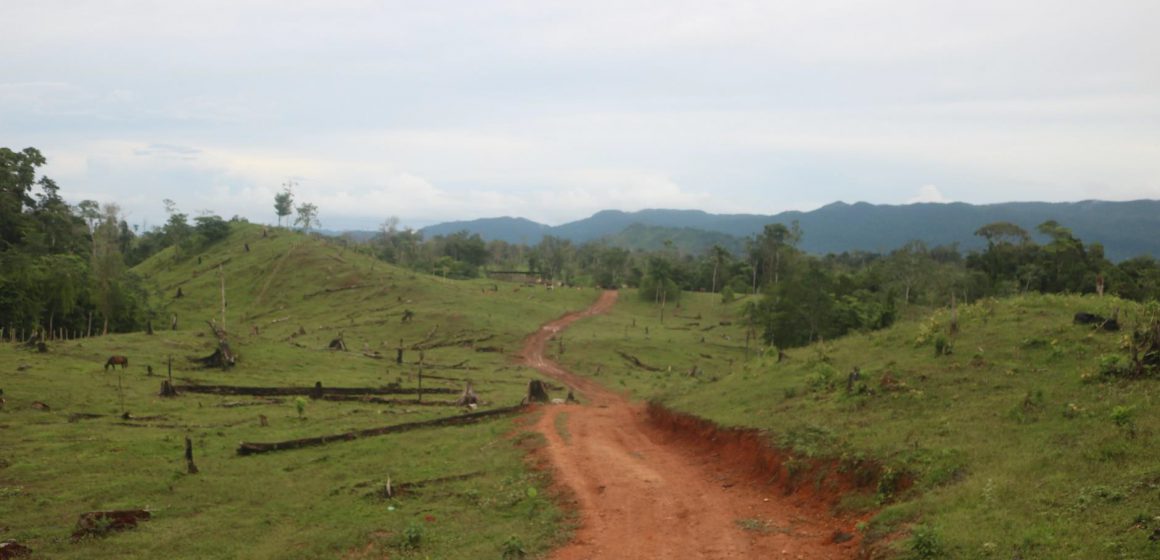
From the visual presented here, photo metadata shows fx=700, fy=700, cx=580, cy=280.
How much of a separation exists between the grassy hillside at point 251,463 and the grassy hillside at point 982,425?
301 inches

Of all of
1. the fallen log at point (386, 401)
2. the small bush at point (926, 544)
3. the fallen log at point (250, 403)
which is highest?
the small bush at point (926, 544)

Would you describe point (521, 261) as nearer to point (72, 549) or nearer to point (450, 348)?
point (450, 348)

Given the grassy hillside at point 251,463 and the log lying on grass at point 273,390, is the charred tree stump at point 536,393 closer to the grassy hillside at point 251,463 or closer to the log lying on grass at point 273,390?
the grassy hillside at point 251,463

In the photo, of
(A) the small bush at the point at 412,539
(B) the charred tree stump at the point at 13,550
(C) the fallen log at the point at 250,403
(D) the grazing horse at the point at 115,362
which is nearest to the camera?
(B) the charred tree stump at the point at 13,550

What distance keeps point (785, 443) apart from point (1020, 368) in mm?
7144

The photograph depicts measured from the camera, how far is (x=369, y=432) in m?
28.2

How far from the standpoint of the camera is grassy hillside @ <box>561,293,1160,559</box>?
442 inches

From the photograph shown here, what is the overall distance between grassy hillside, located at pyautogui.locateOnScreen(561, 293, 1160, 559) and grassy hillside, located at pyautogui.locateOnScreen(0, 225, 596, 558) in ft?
25.1

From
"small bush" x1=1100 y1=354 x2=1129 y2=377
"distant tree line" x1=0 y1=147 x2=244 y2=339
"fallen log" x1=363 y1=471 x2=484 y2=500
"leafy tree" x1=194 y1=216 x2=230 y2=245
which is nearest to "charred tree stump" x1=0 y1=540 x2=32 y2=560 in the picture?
"fallen log" x1=363 y1=471 x2=484 y2=500

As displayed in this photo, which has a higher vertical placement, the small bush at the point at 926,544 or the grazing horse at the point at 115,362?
the small bush at the point at 926,544

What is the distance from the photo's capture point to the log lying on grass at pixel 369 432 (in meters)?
25.4

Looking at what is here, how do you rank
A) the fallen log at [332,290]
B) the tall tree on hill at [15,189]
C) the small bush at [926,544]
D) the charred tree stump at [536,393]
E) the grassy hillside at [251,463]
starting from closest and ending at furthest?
the small bush at [926,544] → the grassy hillside at [251,463] → the charred tree stump at [536,393] → the tall tree on hill at [15,189] → the fallen log at [332,290]

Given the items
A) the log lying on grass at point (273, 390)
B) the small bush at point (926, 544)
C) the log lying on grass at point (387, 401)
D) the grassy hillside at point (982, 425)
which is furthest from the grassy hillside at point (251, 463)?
the grassy hillside at point (982, 425)

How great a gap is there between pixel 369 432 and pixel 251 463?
5004 millimetres
